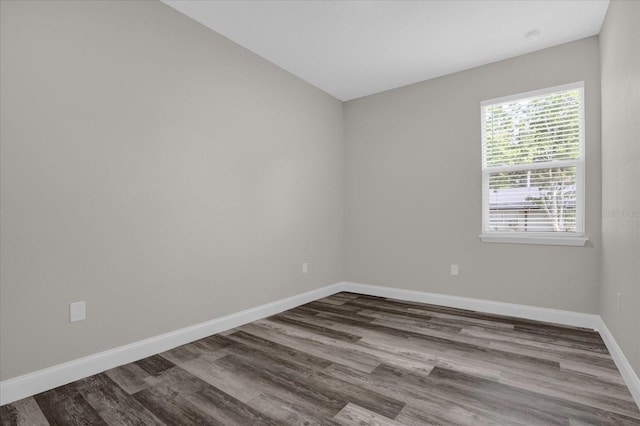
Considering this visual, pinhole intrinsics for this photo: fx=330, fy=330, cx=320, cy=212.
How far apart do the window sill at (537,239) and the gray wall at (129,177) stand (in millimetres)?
2258

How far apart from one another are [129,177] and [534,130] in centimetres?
371

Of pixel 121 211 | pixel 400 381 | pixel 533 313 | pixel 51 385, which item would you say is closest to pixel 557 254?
pixel 533 313

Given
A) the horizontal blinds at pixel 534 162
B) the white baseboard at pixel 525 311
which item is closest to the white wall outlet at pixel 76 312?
the white baseboard at pixel 525 311

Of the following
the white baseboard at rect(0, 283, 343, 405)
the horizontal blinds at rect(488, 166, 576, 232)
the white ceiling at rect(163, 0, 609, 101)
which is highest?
the white ceiling at rect(163, 0, 609, 101)

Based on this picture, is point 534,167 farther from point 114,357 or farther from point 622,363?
point 114,357

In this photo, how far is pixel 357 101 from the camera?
461 cm

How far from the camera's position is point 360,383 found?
203 cm

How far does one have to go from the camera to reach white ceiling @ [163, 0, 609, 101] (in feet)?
8.57

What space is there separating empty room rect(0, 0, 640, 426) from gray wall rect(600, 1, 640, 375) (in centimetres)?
3

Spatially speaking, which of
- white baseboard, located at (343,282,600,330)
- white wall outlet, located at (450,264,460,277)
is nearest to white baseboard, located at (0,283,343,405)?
white baseboard, located at (343,282,600,330)

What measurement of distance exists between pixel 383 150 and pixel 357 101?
847 millimetres

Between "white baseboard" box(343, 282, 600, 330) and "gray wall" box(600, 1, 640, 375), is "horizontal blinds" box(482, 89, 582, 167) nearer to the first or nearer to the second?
"gray wall" box(600, 1, 640, 375)

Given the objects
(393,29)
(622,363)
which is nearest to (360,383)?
(622,363)

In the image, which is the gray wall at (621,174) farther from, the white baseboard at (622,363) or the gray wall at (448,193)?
the gray wall at (448,193)
